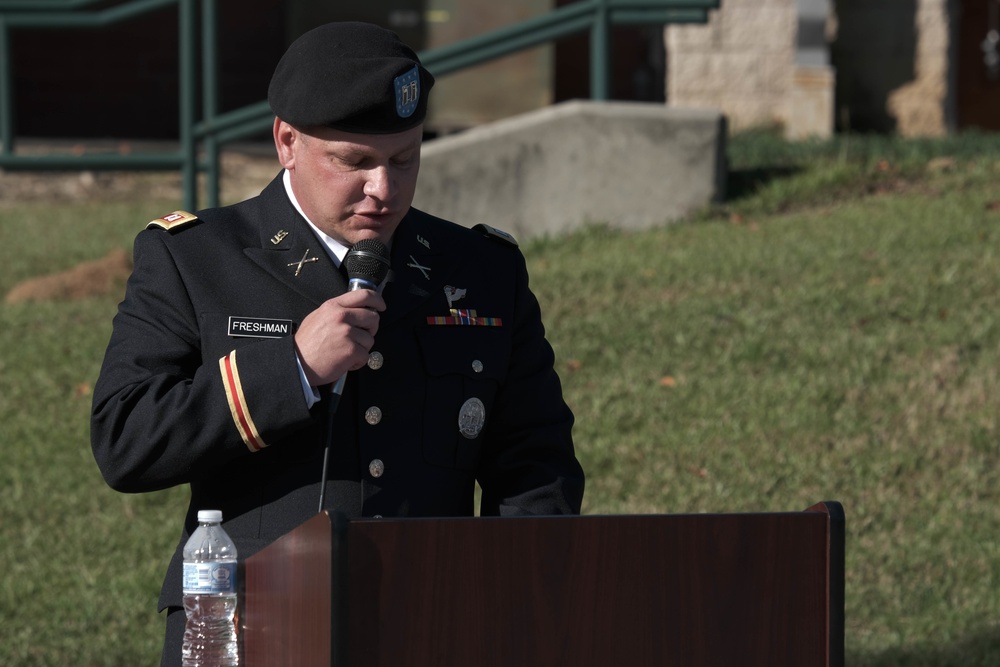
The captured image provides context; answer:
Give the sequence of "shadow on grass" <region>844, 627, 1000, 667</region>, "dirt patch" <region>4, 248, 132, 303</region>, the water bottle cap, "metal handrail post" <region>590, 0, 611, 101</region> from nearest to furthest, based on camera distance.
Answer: the water bottle cap < "shadow on grass" <region>844, 627, 1000, 667</region> < "dirt patch" <region>4, 248, 132, 303</region> < "metal handrail post" <region>590, 0, 611, 101</region>

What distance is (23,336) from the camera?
27.8ft

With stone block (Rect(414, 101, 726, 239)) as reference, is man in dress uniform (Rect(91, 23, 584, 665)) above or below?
below

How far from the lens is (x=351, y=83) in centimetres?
265

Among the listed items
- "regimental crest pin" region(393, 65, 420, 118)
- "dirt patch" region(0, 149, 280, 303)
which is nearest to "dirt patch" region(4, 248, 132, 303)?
"dirt patch" region(0, 149, 280, 303)

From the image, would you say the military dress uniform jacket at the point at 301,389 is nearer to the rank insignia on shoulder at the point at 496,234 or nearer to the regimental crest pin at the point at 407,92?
the rank insignia on shoulder at the point at 496,234

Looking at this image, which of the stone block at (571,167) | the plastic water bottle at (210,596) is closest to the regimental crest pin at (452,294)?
the plastic water bottle at (210,596)

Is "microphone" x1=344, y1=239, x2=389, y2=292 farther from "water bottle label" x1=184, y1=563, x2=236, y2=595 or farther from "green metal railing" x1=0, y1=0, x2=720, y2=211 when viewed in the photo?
"green metal railing" x1=0, y1=0, x2=720, y2=211

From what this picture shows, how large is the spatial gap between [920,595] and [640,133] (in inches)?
179

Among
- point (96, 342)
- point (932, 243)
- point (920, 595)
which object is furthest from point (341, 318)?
point (932, 243)

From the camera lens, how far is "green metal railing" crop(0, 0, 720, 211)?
32.7 ft

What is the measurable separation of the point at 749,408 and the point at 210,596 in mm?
4798

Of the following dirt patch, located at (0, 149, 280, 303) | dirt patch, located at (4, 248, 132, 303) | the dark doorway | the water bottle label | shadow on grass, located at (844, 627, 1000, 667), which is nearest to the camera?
the water bottle label

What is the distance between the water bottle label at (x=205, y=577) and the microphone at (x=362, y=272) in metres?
0.27

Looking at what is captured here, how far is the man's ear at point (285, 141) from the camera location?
2732 mm
